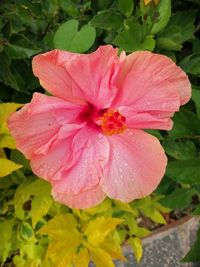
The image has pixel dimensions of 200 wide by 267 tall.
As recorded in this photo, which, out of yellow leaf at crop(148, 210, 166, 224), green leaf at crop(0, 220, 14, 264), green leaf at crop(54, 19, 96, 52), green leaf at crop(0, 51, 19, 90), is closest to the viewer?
green leaf at crop(54, 19, 96, 52)

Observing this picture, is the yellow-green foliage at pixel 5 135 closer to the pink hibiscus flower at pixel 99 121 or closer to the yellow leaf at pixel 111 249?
the pink hibiscus flower at pixel 99 121

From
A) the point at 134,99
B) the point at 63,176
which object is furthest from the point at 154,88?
the point at 63,176

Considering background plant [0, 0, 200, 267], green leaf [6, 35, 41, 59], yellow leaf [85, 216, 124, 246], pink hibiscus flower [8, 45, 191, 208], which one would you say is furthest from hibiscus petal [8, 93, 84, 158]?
yellow leaf [85, 216, 124, 246]

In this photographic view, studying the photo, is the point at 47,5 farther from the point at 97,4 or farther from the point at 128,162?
the point at 128,162

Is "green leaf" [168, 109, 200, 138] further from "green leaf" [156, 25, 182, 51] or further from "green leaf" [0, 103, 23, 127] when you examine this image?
"green leaf" [0, 103, 23, 127]

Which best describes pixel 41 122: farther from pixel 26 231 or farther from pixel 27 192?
pixel 26 231

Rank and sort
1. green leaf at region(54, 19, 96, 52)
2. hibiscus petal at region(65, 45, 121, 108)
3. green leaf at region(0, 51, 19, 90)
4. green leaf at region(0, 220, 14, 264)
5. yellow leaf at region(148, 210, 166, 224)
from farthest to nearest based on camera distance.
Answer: yellow leaf at region(148, 210, 166, 224) → green leaf at region(0, 220, 14, 264) → green leaf at region(0, 51, 19, 90) → green leaf at region(54, 19, 96, 52) → hibiscus petal at region(65, 45, 121, 108)

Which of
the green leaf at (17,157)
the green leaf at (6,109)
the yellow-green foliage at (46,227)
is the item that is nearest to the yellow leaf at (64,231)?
the yellow-green foliage at (46,227)
